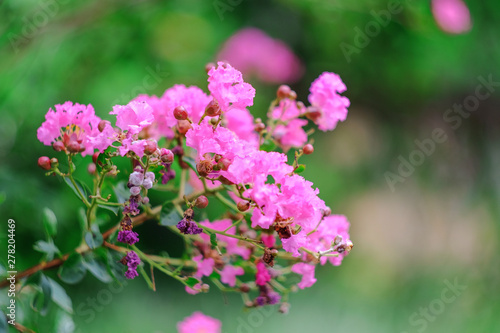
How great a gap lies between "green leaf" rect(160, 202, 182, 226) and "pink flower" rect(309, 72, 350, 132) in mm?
295

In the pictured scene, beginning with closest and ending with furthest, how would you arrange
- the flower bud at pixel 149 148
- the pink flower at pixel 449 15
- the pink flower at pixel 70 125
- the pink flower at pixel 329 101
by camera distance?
the flower bud at pixel 149 148 → the pink flower at pixel 70 125 → the pink flower at pixel 329 101 → the pink flower at pixel 449 15

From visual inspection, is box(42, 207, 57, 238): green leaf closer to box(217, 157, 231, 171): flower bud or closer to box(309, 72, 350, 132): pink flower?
box(217, 157, 231, 171): flower bud

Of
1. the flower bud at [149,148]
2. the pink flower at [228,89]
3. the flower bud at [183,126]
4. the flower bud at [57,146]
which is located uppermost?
the pink flower at [228,89]

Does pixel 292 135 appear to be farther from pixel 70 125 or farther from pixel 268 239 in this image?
pixel 70 125

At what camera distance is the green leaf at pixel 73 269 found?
820 mm

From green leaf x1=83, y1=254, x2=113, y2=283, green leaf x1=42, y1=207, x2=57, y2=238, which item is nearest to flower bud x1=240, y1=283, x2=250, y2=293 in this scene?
green leaf x1=83, y1=254, x2=113, y2=283

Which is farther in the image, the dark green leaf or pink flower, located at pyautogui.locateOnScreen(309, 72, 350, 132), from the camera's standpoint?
pink flower, located at pyautogui.locateOnScreen(309, 72, 350, 132)

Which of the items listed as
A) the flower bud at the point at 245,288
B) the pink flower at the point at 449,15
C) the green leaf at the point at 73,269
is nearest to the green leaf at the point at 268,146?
the flower bud at the point at 245,288

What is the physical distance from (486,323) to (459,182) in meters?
0.89

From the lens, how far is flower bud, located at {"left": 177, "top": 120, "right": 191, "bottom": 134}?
0.78 meters

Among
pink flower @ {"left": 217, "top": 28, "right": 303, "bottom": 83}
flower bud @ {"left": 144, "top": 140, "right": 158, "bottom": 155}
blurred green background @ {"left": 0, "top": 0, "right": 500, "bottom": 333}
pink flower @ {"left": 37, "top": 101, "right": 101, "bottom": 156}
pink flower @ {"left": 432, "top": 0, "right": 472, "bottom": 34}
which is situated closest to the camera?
flower bud @ {"left": 144, "top": 140, "right": 158, "bottom": 155}

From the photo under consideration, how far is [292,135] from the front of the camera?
948 millimetres

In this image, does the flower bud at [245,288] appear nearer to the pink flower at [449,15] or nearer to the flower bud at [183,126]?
the flower bud at [183,126]

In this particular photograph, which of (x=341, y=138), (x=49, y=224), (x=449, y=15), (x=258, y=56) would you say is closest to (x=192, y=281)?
(x=49, y=224)
